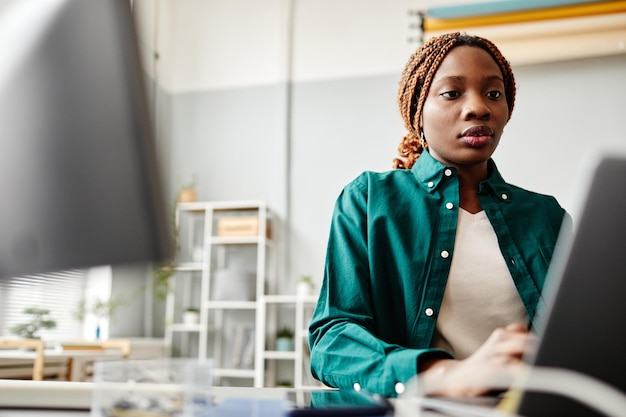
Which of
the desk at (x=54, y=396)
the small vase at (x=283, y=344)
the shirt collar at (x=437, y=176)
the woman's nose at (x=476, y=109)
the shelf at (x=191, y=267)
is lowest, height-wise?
the small vase at (x=283, y=344)

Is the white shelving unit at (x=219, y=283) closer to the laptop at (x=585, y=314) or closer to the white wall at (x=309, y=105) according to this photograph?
the white wall at (x=309, y=105)

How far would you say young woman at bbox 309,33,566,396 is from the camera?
0.98m

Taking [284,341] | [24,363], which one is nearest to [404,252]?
[24,363]

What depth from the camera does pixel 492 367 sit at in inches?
22.5

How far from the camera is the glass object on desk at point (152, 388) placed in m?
0.47

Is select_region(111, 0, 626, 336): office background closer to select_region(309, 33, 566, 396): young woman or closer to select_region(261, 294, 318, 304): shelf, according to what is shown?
select_region(261, 294, 318, 304): shelf

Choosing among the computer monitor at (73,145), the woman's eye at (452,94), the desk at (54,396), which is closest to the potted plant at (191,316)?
the woman's eye at (452,94)

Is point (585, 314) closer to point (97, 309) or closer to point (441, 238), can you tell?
point (441, 238)

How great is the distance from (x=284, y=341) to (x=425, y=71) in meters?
3.29

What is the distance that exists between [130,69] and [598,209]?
0.34 metres

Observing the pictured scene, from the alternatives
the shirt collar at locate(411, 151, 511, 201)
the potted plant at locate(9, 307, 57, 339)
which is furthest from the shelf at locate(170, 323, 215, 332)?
the shirt collar at locate(411, 151, 511, 201)

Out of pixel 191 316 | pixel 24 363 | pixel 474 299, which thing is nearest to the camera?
pixel 474 299

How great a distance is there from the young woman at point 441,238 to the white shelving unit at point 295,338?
3.02 m

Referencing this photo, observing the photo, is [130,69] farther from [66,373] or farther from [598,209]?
[66,373]
